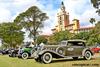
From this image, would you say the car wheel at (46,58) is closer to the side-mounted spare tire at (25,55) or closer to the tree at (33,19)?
the side-mounted spare tire at (25,55)

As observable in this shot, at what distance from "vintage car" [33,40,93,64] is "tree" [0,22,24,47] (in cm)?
6867

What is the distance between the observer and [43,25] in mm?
82312

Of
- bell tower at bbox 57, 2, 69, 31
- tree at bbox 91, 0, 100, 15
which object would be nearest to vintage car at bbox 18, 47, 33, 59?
tree at bbox 91, 0, 100, 15

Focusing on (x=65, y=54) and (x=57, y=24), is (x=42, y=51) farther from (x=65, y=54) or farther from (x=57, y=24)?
(x=57, y=24)

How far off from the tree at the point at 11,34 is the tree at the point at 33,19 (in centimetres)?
997

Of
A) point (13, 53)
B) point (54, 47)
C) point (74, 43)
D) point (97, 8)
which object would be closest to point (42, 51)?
point (54, 47)

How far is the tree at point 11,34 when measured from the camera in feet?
312

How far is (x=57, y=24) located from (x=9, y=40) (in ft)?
330

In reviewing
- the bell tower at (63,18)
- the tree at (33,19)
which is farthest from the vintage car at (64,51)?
the bell tower at (63,18)

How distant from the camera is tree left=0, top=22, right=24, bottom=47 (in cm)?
9517

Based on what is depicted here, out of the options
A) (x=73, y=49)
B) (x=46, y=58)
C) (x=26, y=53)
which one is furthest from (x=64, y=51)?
(x=26, y=53)

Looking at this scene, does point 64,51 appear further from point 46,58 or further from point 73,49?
point 46,58

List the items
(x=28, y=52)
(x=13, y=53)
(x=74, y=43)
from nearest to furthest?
(x=74, y=43) → (x=28, y=52) → (x=13, y=53)

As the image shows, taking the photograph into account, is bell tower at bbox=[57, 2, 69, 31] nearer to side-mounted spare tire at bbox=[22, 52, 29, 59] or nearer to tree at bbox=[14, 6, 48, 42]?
tree at bbox=[14, 6, 48, 42]
